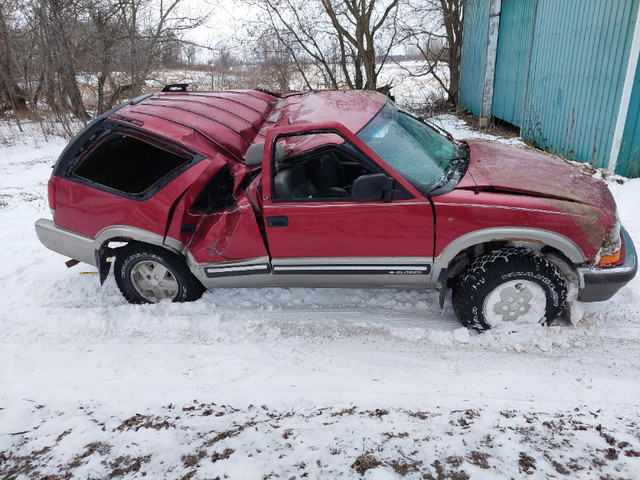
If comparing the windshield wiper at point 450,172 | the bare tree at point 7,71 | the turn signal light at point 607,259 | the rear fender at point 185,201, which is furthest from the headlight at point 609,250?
the bare tree at point 7,71

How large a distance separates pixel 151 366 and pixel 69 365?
643 millimetres

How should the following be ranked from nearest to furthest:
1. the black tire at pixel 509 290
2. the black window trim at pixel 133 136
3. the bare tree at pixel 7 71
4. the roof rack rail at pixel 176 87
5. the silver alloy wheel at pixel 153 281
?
the black tire at pixel 509 290 < the black window trim at pixel 133 136 < the silver alloy wheel at pixel 153 281 < the roof rack rail at pixel 176 87 < the bare tree at pixel 7 71

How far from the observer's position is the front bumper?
120 inches

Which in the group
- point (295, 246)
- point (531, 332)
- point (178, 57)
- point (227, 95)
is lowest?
point (531, 332)

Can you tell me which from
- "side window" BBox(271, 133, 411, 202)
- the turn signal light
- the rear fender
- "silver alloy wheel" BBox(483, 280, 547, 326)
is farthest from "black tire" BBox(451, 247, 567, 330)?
the rear fender

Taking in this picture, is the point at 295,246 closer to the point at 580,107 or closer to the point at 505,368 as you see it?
the point at 505,368

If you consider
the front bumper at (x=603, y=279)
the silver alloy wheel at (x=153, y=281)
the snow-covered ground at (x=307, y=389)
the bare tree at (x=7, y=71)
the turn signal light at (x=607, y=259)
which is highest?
the bare tree at (x=7, y=71)

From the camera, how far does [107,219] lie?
3730 mm

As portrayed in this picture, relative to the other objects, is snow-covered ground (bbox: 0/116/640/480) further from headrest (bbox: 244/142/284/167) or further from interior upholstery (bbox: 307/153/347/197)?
headrest (bbox: 244/142/284/167)

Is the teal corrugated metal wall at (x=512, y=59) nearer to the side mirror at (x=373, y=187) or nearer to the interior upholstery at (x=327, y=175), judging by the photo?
the interior upholstery at (x=327, y=175)

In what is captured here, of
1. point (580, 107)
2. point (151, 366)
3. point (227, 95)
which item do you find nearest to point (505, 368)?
point (151, 366)

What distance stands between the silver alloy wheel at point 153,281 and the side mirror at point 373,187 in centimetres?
191

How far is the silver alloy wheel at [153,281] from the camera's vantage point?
12.7ft

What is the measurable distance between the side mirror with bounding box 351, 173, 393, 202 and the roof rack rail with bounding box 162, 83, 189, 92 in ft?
10.5
